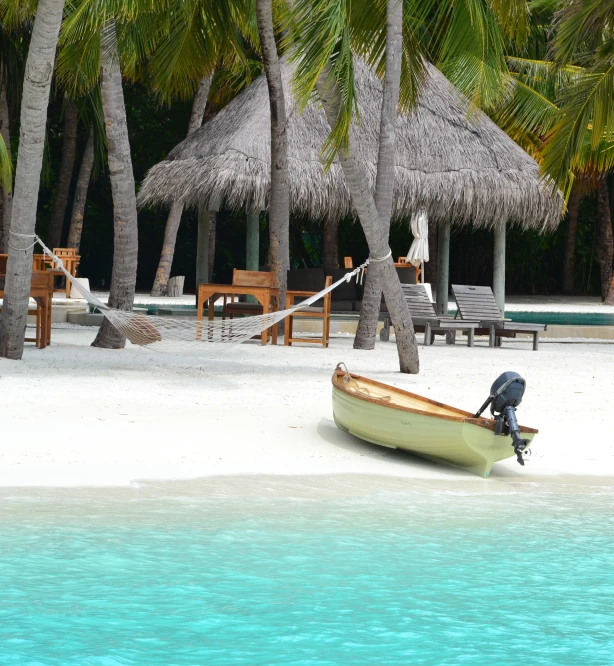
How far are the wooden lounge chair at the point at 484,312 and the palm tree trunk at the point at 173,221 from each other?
5882 mm

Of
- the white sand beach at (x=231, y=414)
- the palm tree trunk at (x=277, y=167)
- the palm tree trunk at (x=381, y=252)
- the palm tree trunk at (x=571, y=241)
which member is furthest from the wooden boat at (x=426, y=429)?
the palm tree trunk at (x=571, y=241)

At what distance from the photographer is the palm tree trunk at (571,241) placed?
2238 centimetres

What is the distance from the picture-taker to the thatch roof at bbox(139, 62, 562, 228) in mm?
13641

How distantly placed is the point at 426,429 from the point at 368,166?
27.3 ft

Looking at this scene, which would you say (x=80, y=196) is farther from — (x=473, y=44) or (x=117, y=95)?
(x=473, y=44)

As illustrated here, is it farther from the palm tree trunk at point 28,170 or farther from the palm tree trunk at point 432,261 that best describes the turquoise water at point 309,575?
the palm tree trunk at point 432,261

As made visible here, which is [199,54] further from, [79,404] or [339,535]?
[339,535]

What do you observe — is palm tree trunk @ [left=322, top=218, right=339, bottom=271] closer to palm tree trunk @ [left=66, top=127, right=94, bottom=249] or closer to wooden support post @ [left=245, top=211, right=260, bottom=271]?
palm tree trunk @ [left=66, top=127, right=94, bottom=249]

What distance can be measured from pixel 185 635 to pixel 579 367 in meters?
7.19

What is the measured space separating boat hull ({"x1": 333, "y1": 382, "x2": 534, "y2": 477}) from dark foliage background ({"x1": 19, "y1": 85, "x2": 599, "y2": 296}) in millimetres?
15465

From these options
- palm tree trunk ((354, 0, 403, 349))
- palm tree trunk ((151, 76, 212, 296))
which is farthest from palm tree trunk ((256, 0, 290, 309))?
palm tree trunk ((151, 76, 212, 296))

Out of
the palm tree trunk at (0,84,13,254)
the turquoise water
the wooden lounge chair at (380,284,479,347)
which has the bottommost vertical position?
the turquoise water

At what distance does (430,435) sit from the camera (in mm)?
5836

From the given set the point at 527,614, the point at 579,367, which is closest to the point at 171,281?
the point at 579,367
